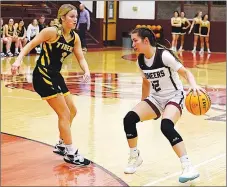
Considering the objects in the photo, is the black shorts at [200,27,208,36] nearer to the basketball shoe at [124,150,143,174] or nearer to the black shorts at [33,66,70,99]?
the black shorts at [33,66,70,99]

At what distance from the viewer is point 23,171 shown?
6059 millimetres

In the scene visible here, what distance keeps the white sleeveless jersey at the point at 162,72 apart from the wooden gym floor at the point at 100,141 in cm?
93

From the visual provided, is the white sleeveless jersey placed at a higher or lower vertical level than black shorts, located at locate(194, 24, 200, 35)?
higher

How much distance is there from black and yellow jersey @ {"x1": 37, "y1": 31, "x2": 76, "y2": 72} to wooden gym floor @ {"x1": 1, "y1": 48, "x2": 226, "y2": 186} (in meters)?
1.15

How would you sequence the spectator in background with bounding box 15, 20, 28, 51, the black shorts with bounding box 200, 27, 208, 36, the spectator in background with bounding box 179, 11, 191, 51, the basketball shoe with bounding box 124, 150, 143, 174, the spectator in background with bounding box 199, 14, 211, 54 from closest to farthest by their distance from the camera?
the basketball shoe with bounding box 124, 150, 143, 174
the spectator in background with bounding box 15, 20, 28, 51
the spectator in background with bounding box 199, 14, 211, 54
the black shorts with bounding box 200, 27, 208, 36
the spectator in background with bounding box 179, 11, 191, 51

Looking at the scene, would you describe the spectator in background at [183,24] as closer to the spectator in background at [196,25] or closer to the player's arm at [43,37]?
the spectator in background at [196,25]

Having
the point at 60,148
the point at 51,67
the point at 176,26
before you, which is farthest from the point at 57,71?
the point at 176,26

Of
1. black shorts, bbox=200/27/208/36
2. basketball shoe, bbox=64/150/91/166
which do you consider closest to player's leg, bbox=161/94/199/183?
basketball shoe, bbox=64/150/91/166

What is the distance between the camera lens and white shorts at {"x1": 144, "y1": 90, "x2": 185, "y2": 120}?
5984mm

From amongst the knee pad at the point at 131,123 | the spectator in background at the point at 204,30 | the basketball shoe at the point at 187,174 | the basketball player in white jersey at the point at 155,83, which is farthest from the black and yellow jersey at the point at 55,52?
the spectator in background at the point at 204,30

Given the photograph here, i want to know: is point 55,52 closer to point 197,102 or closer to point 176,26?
point 197,102

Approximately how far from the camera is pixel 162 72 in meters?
Result: 5.93

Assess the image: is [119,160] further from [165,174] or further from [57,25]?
[57,25]

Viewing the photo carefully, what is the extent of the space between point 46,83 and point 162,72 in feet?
4.48
